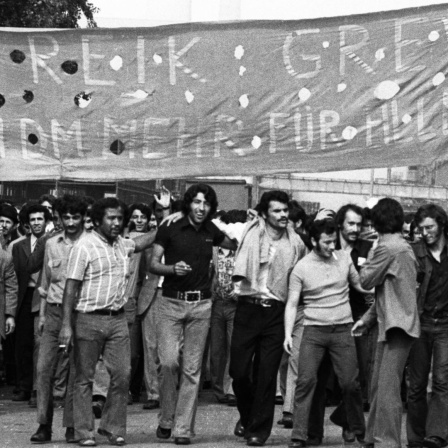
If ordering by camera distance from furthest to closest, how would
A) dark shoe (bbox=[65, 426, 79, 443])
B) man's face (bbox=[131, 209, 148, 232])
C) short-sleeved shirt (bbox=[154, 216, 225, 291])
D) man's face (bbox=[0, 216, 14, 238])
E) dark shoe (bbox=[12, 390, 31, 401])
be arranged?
man's face (bbox=[0, 216, 14, 238])
dark shoe (bbox=[12, 390, 31, 401])
man's face (bbox=[131, 209, 148, 232])
short-sleeved shirt (bbox=[154, 216, 225, 291])
dark shoe (bbox=[65, 426, 79, 443])

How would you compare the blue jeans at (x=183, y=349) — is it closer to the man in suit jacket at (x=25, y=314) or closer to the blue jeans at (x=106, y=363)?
the blue jeans at (x=106, y=363)

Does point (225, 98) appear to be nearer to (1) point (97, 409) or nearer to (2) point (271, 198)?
(2) point (271, 198)

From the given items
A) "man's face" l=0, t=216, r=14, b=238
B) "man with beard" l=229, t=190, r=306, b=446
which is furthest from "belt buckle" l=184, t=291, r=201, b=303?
"man's face" l=0, t=216, r=14, b=238

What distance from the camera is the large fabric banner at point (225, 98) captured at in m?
11.0

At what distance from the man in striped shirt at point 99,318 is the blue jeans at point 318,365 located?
1.36 m

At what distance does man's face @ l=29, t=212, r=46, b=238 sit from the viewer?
536 inches

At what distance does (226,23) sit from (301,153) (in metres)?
1.22

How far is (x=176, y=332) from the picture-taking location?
10953 millimetres

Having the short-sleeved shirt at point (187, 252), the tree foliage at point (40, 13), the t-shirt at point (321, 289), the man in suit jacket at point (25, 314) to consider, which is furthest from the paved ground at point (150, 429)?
the tree foliage at point (40, 13)

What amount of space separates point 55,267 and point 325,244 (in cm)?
252

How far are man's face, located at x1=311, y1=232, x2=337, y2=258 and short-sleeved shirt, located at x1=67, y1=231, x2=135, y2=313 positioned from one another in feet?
5.08

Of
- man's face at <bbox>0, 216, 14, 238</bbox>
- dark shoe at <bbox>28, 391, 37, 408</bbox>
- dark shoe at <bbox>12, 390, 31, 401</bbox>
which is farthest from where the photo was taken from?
man's face at <bbox>0, 216, 14, 238</bbox>

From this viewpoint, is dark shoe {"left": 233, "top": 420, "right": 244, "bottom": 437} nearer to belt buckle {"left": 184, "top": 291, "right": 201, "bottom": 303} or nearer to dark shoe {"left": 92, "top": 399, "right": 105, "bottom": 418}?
belt buckle {"left": 184, "top": 291, "right": 201, "bottom": 303}

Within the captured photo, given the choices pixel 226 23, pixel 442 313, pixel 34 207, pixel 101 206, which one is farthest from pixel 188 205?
pixel 34 207
